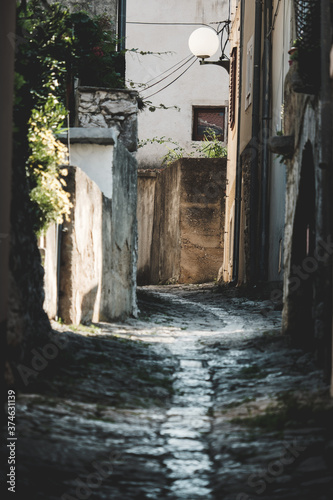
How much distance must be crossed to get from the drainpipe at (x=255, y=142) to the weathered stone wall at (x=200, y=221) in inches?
180

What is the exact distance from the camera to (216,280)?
63.6 feet

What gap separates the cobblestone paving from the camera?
14.1 feet

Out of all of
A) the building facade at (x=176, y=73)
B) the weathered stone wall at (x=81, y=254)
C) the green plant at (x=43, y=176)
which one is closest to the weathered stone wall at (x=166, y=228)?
the building facade at (x=176, y=73)

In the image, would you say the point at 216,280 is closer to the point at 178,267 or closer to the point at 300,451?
the point at 178,267

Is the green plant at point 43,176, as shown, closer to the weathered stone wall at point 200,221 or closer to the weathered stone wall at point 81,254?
the weathered stone wall at point 81,254

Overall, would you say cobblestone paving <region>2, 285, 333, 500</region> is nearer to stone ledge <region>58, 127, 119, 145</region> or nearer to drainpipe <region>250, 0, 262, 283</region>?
stone ledge <region>58, 127, 119, 145</region>

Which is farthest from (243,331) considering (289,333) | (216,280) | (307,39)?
(216,280)

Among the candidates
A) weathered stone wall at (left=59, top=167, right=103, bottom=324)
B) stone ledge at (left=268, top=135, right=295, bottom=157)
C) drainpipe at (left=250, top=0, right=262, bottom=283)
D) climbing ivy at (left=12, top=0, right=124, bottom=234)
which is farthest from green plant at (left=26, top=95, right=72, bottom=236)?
drainpipe at (left=250, top=0, right=262, bottom=283)

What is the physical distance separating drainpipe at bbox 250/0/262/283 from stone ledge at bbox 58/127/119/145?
5.14m

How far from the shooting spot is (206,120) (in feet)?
85.7

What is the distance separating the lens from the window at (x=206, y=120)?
25906mm

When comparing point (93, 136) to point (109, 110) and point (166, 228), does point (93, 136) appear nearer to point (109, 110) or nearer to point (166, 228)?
point (109, 110)

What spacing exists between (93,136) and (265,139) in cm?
500

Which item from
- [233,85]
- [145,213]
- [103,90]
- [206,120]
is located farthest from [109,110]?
[206,120]
